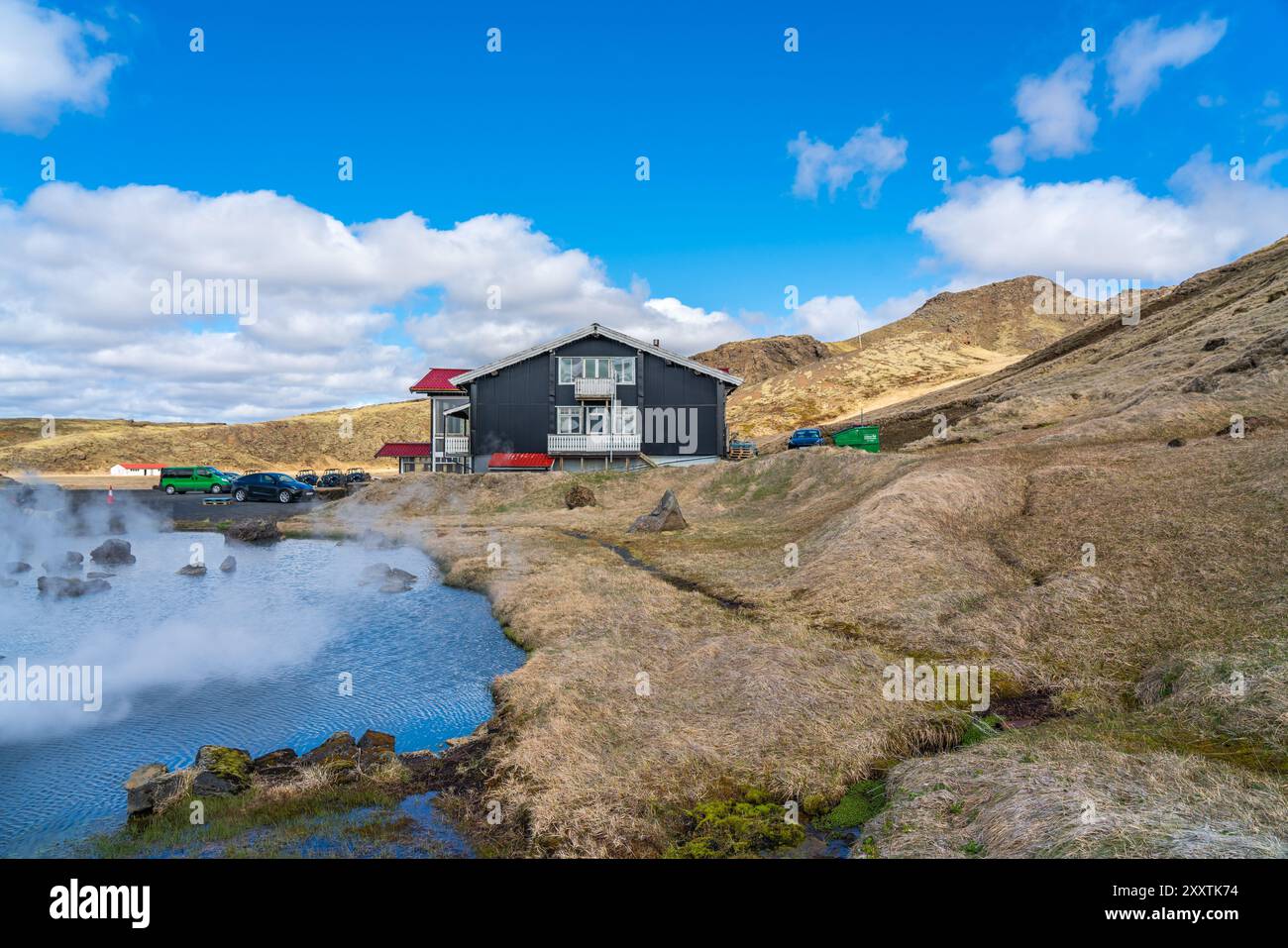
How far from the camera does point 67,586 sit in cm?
2230

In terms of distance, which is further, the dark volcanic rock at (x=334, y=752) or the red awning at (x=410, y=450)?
the red awning at (x=410, y=450)

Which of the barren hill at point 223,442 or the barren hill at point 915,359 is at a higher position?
the barren hill at point 915,359

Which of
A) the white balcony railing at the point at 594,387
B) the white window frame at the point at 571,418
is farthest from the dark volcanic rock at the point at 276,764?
the white window frame at the point at 571,418

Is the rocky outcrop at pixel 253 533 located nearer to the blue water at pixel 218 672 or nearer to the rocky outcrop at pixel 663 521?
the blue water at pixel 218 672

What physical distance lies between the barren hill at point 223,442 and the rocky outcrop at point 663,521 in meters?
115

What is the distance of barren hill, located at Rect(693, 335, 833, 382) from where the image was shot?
17888 centimetres

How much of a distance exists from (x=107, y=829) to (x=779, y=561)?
696 inches

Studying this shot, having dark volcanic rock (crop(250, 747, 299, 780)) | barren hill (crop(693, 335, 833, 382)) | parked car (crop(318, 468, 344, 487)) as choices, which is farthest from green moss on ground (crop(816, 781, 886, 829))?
barren hill (crop(693, 335, 833, 382))

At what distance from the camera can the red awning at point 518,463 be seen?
50.7m

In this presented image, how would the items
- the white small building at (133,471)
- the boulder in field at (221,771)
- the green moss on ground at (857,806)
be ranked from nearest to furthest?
the green moss on ground at (857,806) < the boulder in field at (221,771) < the white small building at (133,471)

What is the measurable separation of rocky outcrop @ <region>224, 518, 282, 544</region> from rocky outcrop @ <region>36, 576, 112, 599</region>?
10424mm
